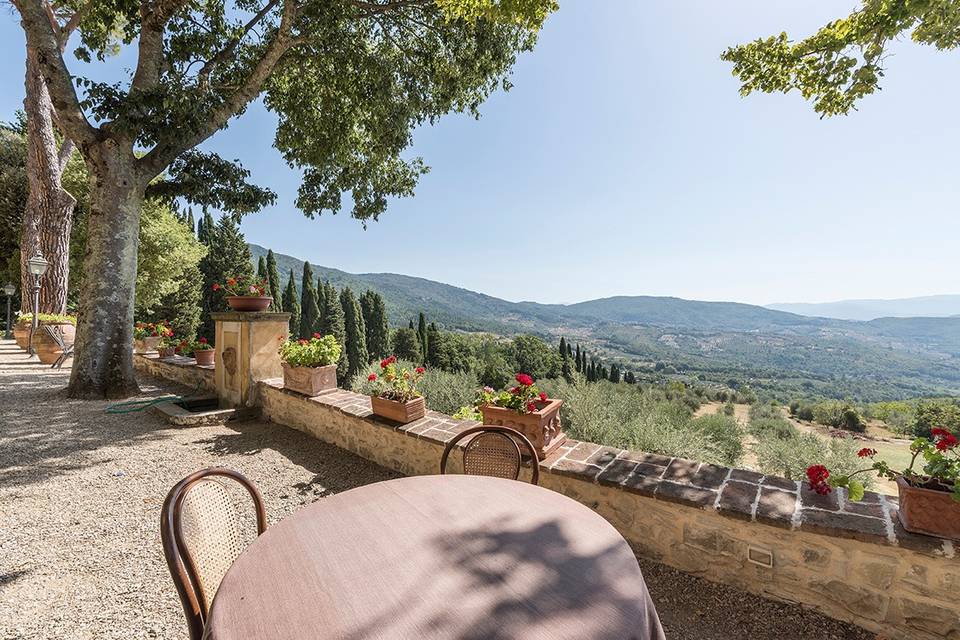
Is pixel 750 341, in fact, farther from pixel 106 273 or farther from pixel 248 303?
pixel 106 273

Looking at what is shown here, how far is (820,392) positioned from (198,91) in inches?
3005

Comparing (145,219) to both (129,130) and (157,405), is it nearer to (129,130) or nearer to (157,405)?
(129,130)

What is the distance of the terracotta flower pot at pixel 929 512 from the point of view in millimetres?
1665

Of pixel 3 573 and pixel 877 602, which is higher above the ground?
pixel 877 602

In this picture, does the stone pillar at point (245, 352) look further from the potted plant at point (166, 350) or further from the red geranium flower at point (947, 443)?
the red geranium flower at point (947, 443)

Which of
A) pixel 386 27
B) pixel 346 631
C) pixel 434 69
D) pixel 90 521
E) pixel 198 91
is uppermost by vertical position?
A: pixel 386 27

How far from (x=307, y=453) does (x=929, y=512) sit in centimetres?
442

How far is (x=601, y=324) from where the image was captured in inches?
6875

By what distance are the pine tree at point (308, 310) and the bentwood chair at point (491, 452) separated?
90.0ft

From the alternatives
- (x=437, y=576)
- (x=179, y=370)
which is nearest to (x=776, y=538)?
(x=437, y=576)

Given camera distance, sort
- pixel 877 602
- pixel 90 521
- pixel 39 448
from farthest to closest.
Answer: pixel 39 448
pixel 90 521
pixel 877 602

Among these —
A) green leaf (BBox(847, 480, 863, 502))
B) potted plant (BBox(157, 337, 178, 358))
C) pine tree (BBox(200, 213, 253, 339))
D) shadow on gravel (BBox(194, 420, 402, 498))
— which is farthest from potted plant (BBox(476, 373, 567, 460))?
pine tree (BBox(200, 213, 253, 339))

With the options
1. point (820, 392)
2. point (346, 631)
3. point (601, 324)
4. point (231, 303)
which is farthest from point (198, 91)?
point (601, 324)

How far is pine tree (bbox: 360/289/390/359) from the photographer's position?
29.2 m
